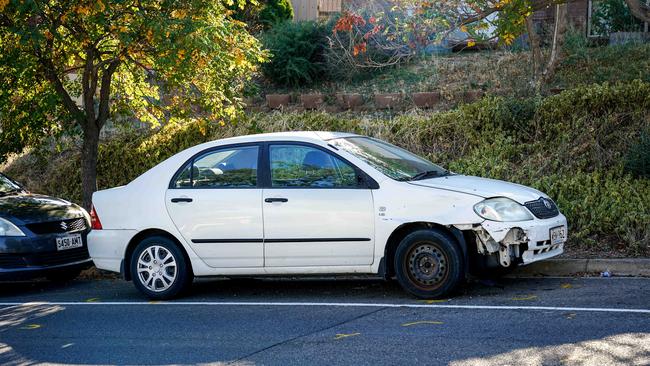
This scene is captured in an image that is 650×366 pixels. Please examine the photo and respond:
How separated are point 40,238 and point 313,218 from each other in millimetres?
3671

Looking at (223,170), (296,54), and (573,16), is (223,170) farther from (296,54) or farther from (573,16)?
(573,16)

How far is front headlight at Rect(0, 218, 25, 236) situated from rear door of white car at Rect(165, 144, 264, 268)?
2.28 m

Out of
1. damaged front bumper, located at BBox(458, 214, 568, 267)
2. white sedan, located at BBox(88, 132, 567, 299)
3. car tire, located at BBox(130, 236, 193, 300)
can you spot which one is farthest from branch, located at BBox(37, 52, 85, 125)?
damaged front bumper, located at BBox(458, 214, 568, 267)

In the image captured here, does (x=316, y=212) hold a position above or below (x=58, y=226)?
above

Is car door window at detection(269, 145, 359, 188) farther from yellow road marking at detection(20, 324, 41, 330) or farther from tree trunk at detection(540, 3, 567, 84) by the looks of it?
tree trunk at detection(540, 3, 567, 84)

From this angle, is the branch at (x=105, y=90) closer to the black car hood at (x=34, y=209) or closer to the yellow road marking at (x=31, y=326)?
the black car hood at (x=34, y=209)

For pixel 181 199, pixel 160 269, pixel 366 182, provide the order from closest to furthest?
pixel 366 182 < pixel 181 199 < pixel 160 269

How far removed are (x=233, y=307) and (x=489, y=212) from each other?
2.61 m

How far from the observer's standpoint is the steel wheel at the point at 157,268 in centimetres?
926

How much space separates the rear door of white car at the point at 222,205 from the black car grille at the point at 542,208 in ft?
8.52

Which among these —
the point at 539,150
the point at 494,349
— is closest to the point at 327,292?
the point at 494,349

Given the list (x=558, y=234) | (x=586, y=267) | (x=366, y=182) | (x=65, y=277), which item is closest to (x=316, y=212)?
(x=366, y=182)

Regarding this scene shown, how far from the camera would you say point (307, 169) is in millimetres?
8938

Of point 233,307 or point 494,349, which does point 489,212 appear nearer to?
point 494,349
